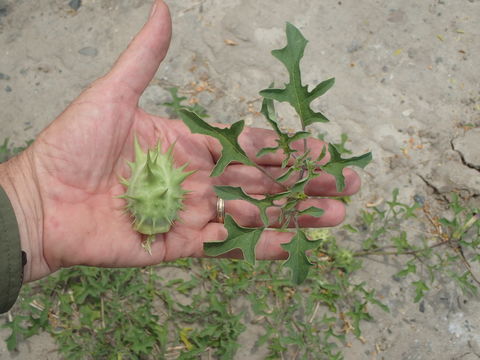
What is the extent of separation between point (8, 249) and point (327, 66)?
2488mm

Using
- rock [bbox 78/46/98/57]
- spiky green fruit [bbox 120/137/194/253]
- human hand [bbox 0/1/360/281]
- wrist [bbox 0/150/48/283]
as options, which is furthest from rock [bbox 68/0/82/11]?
spiky green fruit [bbox 120/137/194/253]

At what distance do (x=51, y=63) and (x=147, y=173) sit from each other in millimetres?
2081

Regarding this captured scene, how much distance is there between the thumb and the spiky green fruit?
32 cm

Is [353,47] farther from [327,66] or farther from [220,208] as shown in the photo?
[220,208]

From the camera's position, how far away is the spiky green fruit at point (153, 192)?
236 centimetres

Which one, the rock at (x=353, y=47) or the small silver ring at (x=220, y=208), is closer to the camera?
the small silver ring at (x=220, y=208)

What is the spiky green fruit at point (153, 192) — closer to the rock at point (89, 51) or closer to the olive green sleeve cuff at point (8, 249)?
the olive green sleeve cuff at point (8, 249)

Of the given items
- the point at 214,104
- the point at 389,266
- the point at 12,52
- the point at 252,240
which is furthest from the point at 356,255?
the point at 12,52

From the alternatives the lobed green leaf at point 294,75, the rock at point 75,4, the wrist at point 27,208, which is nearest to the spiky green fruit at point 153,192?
the wrist at point 27,208

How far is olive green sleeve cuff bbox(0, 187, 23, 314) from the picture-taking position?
90.6 inches

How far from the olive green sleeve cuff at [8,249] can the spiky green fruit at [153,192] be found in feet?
1.59

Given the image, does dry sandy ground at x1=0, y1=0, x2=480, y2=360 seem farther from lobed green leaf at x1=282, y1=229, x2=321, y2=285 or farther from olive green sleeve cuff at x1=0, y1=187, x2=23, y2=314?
olive green sleeve cuff at x1=0, y1=187, x2=23, y2=314

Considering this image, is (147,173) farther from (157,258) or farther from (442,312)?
(442,312)

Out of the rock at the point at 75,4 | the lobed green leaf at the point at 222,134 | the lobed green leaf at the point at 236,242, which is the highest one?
the rock at the point at 75,4
